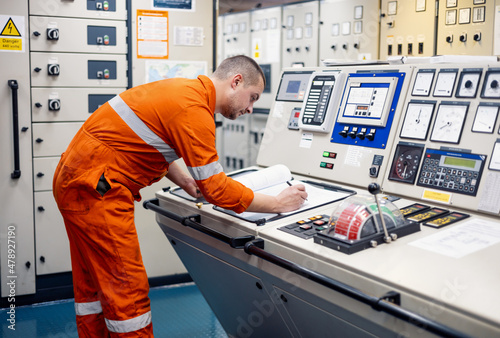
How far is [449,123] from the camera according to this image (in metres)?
1.92

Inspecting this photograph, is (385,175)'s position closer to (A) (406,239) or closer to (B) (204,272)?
(A) (406,239)

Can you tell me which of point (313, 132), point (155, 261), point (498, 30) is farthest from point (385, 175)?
point (498, 30)

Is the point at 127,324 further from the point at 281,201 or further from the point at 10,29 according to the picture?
the point at 10,29

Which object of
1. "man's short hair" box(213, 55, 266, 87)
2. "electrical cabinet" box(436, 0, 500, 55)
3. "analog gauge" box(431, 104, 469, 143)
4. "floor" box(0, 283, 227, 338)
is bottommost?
"floor" box(0, 283, 227, 338)

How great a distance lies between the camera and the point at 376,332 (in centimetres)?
141

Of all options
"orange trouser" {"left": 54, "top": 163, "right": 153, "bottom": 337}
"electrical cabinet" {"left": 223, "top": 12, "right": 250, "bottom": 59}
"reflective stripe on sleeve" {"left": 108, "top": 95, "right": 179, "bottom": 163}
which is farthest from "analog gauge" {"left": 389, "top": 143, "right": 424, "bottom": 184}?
"electrical cabinet" {"left": 223, "top": 12, "right": 250, "bottom": 59}

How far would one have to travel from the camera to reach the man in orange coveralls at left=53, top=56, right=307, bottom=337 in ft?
5.93

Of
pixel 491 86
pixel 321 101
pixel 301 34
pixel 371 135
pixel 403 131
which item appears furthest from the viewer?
pixel 301 34

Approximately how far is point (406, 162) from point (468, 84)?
36 cm

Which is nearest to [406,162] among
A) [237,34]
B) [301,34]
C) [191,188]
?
[191,188]

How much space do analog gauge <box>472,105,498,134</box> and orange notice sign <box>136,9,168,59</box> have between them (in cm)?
225

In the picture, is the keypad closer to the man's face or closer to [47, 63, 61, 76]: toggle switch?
the man's face

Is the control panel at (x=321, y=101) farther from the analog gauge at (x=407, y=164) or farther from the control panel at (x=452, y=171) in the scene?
the control panel at (x=452, y=171)

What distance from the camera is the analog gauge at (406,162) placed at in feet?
6.49
